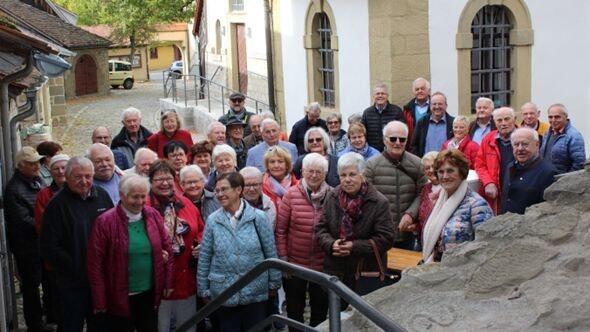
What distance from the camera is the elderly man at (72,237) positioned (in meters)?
6.81

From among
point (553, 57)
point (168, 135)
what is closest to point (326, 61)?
point (553, 57)

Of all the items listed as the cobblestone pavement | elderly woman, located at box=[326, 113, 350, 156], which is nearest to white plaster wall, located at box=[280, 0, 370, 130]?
elderly woman, located at box=[326, 113, 350, 156]

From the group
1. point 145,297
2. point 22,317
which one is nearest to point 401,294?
point 145,297

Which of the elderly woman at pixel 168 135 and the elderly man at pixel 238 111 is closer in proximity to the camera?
the elderly woman at pixel 168 135

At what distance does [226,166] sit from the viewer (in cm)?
823

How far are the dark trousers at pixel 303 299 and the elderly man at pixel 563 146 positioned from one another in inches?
Result: 126

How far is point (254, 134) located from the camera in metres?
10.7

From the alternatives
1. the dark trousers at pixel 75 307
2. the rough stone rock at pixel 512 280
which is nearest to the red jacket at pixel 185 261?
the dark trousers at pixel 75 307

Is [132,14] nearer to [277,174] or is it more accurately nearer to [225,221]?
[277,174]

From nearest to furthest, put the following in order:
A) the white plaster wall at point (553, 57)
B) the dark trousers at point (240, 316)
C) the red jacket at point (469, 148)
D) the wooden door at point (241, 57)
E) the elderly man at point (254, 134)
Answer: the dark trousers at point (240, 316) < the red jacket at point (469, 148) < the elderly man at point (254, 134) < the white plaster wall at point (553, 57) < the wooden door at point (241, 57)

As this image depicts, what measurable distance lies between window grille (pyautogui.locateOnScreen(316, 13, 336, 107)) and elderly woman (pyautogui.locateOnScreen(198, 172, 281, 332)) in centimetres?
917

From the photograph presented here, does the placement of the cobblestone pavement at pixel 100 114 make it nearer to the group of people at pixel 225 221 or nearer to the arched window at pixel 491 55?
the arched window at pixel 491 55

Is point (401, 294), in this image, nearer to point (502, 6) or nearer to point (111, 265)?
point (111, 265)

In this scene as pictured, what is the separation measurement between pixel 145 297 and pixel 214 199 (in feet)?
3.72
